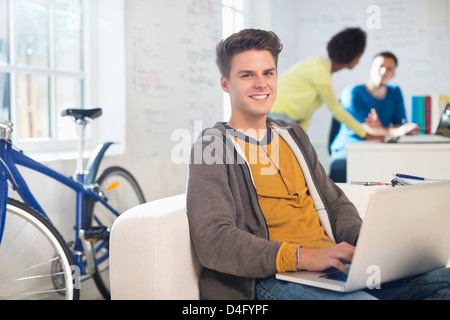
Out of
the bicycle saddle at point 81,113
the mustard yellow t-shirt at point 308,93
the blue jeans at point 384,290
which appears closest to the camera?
the blue jeans at point 384,290

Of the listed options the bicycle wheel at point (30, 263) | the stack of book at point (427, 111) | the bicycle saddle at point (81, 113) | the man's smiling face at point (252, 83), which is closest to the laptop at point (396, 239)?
the man's smiling face at point (252, 83)

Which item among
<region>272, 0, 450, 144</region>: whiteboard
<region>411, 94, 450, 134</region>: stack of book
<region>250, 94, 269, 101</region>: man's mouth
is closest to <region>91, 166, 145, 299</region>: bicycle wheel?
<region>250, 94, 269, 101</region>: man's mouth

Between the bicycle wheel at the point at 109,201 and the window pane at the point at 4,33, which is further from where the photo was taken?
the bicycle wheel at the point at 109,201

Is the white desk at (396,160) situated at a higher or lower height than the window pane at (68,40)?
lower

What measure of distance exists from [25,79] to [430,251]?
1.97 meters

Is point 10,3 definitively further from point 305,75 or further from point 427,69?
point 427,69

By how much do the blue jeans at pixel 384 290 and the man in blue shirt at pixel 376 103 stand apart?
1949 mm

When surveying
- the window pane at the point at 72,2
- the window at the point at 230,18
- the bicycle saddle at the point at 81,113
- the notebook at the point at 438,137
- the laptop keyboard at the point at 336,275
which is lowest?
the laptop keyboard at the point at 336,275

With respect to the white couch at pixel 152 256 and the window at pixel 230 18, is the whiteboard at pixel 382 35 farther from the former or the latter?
the white couch at pixel 152 256

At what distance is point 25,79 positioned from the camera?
2.50 metres

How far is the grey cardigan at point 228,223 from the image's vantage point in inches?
45.7

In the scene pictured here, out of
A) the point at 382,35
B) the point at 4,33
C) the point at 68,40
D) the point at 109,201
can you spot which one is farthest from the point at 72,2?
the point at 382,35

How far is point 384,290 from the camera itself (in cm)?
123

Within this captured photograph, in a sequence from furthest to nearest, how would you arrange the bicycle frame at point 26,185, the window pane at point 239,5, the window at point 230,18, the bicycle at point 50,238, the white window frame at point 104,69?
the window pane at point 239,5, the window at point 230,18, the white window frame at point 104,69, the bicycle at point 50,238, the bicycle frame at point 26,185
